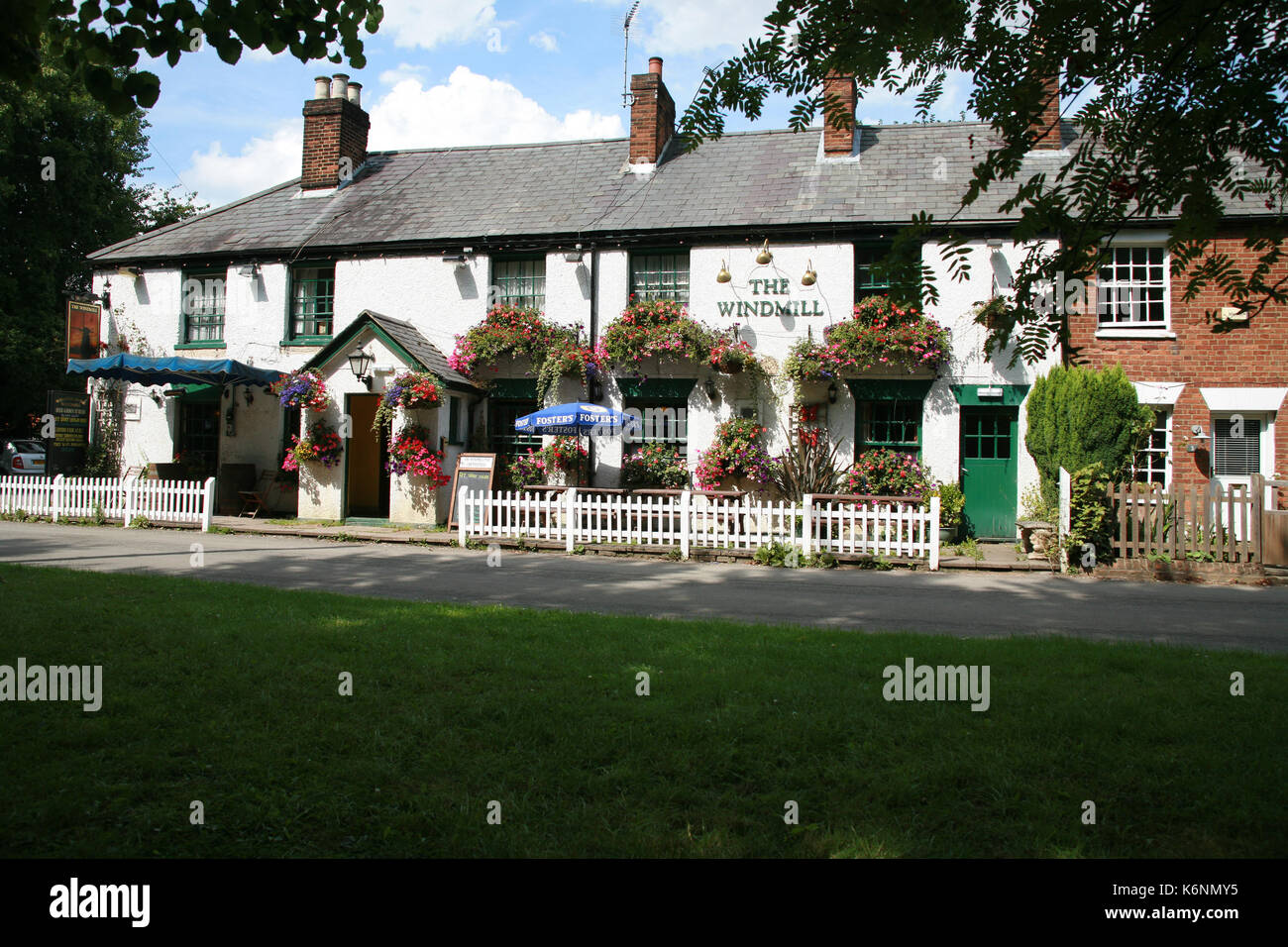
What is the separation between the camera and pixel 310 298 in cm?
1902

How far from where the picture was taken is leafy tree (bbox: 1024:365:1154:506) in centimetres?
1387

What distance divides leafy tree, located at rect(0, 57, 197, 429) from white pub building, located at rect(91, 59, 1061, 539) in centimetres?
1073

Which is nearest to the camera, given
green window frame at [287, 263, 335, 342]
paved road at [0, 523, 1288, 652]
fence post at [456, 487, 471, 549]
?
paved road at [0, 523, 1288, 652]

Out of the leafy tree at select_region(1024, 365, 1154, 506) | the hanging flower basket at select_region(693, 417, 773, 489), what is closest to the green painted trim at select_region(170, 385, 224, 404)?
the hanging flower basket at select_region(693, 417, 773, 489)

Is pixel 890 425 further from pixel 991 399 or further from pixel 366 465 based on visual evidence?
pixel 366 465

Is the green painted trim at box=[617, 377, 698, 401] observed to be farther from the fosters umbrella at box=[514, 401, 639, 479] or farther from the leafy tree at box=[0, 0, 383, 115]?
the leafy tree at box=[0, 0, 383, 115]

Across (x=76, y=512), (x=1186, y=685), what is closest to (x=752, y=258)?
(x=1186, y=685)

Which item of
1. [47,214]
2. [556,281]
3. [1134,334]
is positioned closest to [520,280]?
[556,281]

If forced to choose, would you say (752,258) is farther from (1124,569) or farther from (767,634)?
(767,634)

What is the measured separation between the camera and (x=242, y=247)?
19047 mm

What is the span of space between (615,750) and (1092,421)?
12.7 meters

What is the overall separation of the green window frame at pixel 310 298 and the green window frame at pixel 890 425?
12003 mm

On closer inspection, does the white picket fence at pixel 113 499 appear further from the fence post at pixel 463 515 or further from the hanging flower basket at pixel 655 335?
the hanging flower basket at pixel 655 335

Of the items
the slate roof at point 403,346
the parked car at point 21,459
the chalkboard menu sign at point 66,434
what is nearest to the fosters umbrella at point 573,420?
the slate roof at point 403,346
